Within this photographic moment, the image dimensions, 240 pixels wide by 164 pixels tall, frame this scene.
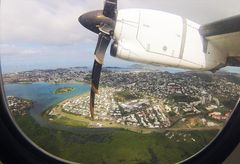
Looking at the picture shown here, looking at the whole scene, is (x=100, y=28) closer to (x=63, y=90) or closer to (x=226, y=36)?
(x=63, y=90)

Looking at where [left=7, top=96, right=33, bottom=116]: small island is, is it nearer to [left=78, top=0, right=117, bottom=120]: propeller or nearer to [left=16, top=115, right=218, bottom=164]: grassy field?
[left=16, top=115, right=218, bottom=164]: grassy field

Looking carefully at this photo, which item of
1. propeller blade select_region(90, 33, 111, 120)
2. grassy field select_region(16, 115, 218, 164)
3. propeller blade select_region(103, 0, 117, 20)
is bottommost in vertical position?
grassy field select_region(16, 115, 218, 164)

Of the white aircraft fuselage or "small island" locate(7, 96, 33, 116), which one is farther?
the white aircraft fuselage

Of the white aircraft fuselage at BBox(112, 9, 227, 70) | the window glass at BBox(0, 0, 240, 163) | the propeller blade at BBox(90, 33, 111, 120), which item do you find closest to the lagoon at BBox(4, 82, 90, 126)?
the window glass at BBox(0, 0, 240, 163)

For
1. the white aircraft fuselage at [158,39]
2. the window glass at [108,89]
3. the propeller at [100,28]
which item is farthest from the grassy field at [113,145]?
the white aircraft fuselage at [158,39]

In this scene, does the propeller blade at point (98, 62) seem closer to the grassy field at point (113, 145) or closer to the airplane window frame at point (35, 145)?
the grassy field at point (113, 145)

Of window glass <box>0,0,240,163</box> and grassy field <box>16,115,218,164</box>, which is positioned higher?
window glass <box>0,0,240,163</box>

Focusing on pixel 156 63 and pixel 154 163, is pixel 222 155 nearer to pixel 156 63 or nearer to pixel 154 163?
pixel 154 163

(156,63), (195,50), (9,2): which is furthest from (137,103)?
(9,2)
